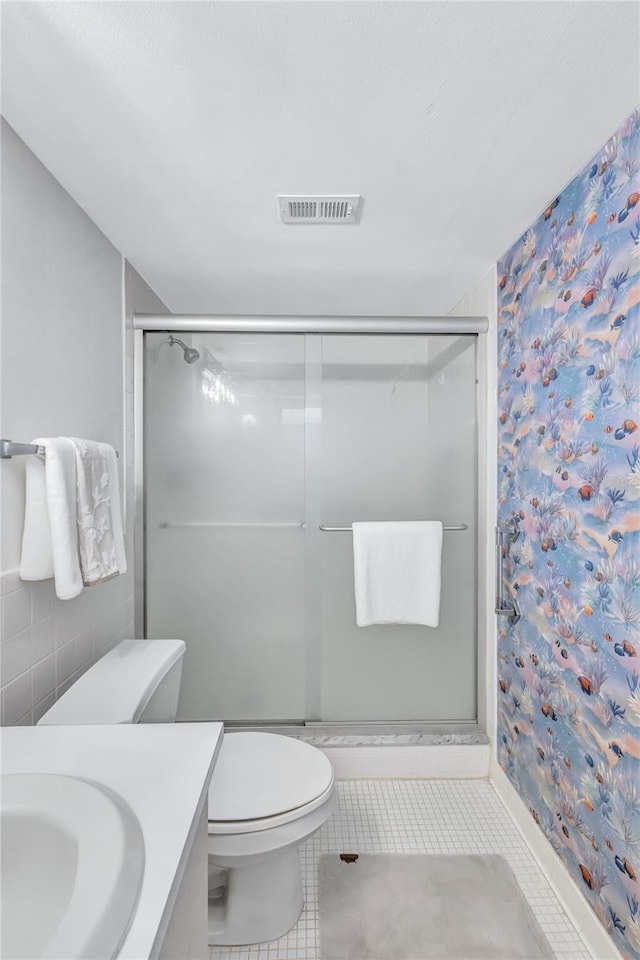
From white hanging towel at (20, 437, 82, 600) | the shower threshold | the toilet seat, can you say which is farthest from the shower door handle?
white hanging towel at (20, 437, 82, 600)

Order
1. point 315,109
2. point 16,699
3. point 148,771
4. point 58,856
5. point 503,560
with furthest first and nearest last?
point 503,560
point 16,699
point 315,109
point 148,771
point 58,856

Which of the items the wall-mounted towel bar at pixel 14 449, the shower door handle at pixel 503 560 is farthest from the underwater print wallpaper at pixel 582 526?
the wall-mounted towel bar at pixel 14 449

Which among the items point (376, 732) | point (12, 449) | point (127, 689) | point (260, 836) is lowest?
point (376, 732)

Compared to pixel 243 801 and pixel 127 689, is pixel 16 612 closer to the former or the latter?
pixel 127 689

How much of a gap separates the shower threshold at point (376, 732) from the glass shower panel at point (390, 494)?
1.4 inches

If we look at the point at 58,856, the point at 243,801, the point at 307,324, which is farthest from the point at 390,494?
the point at 58,856

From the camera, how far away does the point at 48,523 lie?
1271 millimetres

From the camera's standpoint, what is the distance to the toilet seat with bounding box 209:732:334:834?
1.27 meters

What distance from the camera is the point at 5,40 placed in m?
0.97

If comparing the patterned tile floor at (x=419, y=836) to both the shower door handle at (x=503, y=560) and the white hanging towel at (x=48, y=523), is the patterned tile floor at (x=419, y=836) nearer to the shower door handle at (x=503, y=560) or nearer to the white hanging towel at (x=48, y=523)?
the shower door handle at (x=503, y=560)

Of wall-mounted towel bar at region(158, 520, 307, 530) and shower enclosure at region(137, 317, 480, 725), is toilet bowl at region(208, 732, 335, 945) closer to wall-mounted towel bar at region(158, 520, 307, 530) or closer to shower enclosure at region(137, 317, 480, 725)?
shower enclosure at region(137, 317, 480, 725)

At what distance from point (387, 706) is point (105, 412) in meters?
1.61

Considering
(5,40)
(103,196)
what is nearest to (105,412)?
(103,196)

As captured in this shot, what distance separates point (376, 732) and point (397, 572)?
676mm
